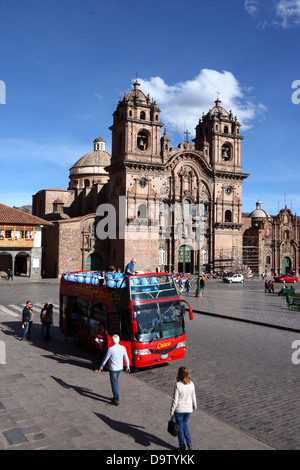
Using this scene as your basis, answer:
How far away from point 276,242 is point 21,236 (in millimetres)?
37052

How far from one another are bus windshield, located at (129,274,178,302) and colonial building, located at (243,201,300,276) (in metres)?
46.9

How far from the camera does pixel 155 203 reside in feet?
156

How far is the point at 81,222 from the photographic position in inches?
1837

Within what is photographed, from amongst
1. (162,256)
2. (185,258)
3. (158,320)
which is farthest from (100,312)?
(185,258)

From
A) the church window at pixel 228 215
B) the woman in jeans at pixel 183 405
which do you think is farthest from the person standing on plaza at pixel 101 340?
the church window at pixel 228 215

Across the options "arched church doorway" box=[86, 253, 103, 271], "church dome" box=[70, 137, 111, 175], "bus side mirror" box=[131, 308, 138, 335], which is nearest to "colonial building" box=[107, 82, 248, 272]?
"arched church doorway" box=[86, 253, 103, 271]

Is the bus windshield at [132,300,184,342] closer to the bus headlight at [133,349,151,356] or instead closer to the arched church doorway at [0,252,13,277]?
the bus headlight at [133,349,151,356]

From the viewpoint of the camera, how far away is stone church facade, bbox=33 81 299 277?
151 ft

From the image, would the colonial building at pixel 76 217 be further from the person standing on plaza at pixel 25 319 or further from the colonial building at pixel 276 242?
the person standing on plaza at pixel 25 319

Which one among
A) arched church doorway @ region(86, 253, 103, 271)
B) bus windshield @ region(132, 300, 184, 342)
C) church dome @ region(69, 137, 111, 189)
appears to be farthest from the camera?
church dome @ region(69, 137, 111, 189)

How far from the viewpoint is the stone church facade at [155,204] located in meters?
45.9

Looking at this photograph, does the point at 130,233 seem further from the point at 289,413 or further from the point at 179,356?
the point at 289,413

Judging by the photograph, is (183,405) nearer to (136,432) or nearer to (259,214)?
(136,432)
